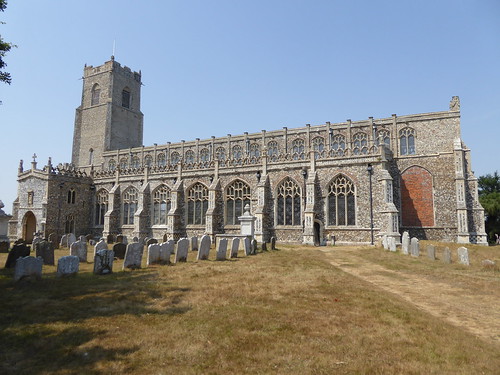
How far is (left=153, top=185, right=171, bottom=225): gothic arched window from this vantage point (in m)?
28.6

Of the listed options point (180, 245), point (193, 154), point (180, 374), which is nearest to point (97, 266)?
point (180, 245)

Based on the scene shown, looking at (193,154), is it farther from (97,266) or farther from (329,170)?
(97,266)

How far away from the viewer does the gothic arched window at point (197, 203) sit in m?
27.1

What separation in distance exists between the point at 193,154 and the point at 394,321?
3458 centimetres

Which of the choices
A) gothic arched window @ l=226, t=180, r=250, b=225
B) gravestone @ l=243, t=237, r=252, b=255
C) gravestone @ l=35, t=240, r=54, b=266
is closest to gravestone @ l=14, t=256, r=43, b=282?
gravestone @ l=35, t=240, r=54, b=266

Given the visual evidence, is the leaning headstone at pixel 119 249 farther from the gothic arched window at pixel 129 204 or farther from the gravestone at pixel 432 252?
the gothic arched window at pixel 129 204

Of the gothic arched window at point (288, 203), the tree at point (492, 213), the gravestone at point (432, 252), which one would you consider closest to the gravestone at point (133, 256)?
the gravestone at point (432, 252)

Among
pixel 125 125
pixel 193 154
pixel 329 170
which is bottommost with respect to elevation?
pixel 329 170

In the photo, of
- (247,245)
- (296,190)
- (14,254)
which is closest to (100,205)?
(296,190)

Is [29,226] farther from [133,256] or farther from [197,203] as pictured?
[133,256]

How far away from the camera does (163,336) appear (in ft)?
16.4

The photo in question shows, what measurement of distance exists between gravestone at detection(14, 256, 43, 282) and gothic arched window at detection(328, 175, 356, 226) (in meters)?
18.0

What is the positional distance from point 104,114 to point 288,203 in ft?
107

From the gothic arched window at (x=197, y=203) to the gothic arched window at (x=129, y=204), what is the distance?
602cm
